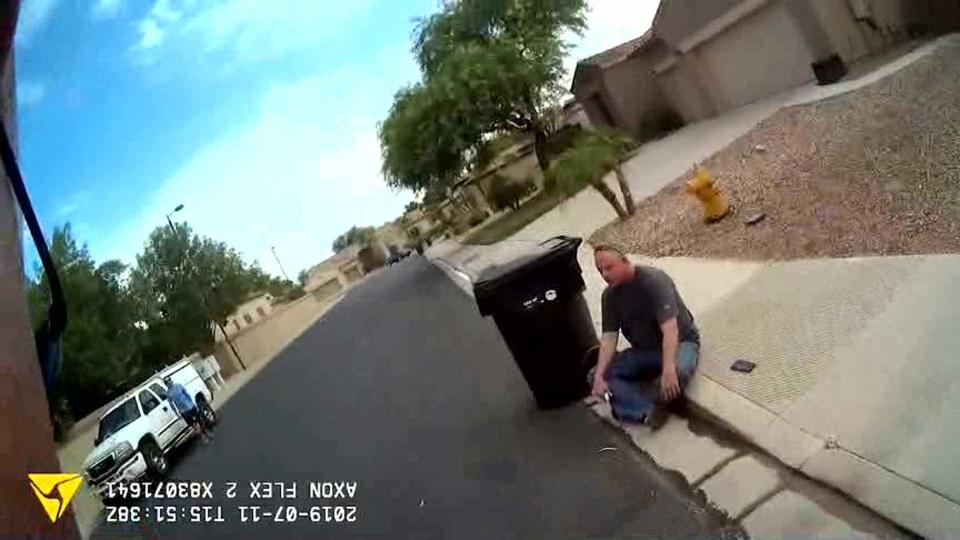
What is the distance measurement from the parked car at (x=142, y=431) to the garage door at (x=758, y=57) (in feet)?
53.2

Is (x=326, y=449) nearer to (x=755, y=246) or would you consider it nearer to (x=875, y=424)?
(x=875, y=424)

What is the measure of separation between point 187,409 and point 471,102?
20.4 metres

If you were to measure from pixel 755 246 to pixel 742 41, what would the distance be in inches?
558

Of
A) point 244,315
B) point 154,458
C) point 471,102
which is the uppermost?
point 471,102

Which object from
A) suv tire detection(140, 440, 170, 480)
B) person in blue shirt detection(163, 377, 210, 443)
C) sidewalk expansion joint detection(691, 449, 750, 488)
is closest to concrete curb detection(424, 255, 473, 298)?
person in blue shirt detection(163, 377, 210, 443)

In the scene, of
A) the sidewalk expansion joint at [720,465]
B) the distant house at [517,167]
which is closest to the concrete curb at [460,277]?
the sidewalk expansion joint at [720,465]

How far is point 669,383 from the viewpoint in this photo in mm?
4527

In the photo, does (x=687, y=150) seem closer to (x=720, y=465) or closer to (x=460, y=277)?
(x=460, y=277)

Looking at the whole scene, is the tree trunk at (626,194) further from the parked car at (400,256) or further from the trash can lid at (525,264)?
the parked car at (400,256)

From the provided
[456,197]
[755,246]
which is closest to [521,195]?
[456,197]

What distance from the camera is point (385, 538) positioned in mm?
4004

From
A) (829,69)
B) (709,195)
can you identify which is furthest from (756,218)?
(829,69)

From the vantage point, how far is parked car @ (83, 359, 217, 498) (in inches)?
123

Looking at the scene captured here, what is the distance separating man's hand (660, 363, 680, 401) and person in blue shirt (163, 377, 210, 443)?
10.9 ft
